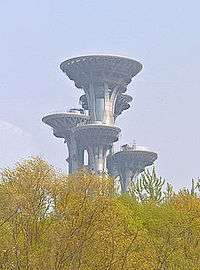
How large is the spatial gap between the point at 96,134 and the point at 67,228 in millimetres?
140236

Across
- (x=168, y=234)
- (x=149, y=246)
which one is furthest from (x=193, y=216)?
(x=149, y=246)

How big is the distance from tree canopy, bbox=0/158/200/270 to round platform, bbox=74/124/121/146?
130 meters

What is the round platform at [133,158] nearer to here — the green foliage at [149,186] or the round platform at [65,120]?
the round platform at [65,120]

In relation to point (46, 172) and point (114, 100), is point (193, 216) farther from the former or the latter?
point (114, 100)

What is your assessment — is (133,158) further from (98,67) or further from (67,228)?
(67,228)

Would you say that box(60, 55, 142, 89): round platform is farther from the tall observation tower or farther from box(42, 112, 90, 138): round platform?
box(42, 112, 90, 138): round platform

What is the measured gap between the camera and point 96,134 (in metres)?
189

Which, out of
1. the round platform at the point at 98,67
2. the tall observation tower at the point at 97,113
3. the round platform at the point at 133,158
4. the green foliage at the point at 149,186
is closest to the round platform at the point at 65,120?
the tall observation tower at the point at 97,113

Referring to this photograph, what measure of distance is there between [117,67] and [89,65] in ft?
26.8

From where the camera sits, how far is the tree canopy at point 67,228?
1882 inches

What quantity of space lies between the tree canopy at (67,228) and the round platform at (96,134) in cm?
12971

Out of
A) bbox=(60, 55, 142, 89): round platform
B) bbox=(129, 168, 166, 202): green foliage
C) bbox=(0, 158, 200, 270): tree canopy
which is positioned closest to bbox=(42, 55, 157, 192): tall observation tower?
bbox=(60, 55, 142, 89): round platform

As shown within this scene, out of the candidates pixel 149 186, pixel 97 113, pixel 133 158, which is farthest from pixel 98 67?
pixel 149 186

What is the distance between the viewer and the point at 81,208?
5019cm
